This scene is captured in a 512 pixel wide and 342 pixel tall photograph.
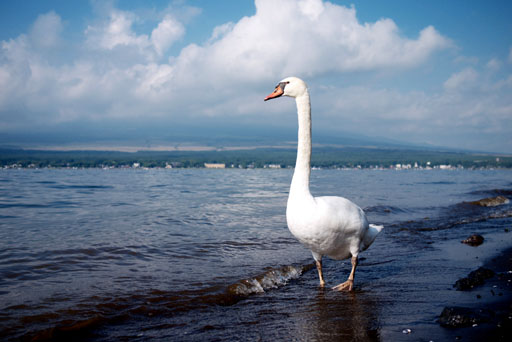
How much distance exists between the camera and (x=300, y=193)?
6371mm

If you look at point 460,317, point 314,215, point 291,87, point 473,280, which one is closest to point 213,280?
point 314,215

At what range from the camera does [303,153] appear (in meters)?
6.87

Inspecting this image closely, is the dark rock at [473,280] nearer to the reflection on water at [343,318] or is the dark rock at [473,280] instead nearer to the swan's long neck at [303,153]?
the reflection on water at [343,318]

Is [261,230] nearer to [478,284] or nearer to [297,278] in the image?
[297,278]

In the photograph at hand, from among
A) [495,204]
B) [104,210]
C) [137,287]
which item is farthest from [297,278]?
[495,204]

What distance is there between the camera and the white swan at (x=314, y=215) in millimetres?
6211

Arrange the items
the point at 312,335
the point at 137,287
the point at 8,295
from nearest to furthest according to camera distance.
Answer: the point at 312,335, the point at 8,295, the point at 137,287

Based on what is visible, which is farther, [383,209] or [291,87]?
[383,209]

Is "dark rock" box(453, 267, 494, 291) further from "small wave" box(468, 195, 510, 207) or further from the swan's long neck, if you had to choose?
"small wave" box(468, 195, 510, 207)

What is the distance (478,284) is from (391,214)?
13398mm

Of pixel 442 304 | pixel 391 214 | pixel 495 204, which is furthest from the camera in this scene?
pixel 495 204

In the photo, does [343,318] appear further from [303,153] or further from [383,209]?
[383,209]

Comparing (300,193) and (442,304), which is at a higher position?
(300,193)

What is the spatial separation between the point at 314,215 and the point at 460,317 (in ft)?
7.91
